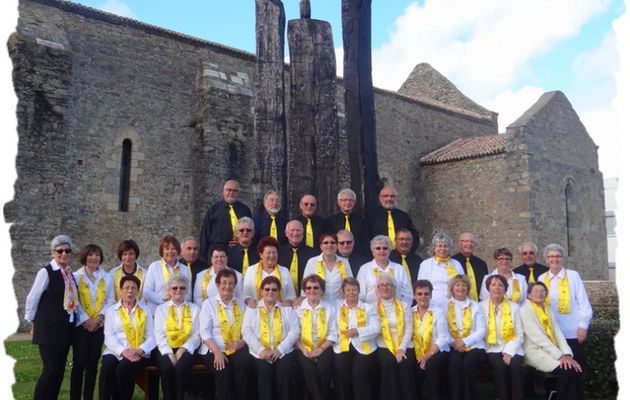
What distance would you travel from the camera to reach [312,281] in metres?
5.57

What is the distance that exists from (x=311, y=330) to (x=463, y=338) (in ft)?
5.04

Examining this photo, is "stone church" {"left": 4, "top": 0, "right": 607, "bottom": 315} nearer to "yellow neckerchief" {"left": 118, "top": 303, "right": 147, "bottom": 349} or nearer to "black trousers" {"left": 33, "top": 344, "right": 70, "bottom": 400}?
"yellow neckerchief" {"left": 118, "top": 303, "right": 147, "bottom": 349}

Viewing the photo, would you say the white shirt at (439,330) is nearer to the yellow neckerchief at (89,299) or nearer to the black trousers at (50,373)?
the yellow neckerchief at (89,299)

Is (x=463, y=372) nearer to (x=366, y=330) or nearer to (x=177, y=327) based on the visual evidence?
(x=366, y=330)

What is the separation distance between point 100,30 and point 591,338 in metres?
12.7

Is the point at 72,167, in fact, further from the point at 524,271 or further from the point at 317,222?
the point at 524,271

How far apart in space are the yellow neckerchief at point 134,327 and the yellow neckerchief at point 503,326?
336 cm

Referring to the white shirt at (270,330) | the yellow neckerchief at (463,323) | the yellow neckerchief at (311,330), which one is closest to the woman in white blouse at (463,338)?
the yellow neckerchief at (463,323)

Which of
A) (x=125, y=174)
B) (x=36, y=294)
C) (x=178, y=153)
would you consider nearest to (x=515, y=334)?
(x=36, y=294)

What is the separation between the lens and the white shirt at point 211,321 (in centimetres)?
549

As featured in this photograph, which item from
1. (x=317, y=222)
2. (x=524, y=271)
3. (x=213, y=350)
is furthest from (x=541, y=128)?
(x=213, y=350)

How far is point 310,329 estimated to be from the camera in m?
5.59

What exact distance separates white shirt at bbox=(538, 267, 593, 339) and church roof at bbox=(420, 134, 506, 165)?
13.5 metres

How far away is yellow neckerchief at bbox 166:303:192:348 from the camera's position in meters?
5.49
